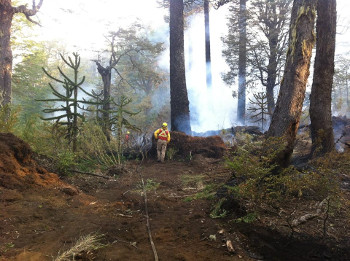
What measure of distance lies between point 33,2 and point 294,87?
43.9ft

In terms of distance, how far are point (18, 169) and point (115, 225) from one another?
2481mm

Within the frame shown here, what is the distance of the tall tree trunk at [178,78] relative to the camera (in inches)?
461

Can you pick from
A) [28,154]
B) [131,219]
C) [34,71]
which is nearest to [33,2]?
[34,71]

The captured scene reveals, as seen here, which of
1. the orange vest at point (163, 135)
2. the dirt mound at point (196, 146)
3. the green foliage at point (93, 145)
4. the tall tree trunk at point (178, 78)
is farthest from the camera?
the tall tree trunk at point (178, 78)

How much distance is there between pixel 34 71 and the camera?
20.9m

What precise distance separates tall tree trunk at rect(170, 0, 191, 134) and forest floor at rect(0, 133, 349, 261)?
649cm

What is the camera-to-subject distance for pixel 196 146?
9.96 meters

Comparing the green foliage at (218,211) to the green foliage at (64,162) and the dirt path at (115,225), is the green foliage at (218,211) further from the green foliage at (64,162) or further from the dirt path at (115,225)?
the green foliage at (64,162)

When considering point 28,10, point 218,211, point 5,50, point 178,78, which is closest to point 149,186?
point 218,211

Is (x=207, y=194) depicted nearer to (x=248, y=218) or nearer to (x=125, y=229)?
(x=248, y=218)

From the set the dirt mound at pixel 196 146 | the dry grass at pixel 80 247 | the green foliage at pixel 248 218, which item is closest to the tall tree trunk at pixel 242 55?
A: the dirt mound at pixel 196 146

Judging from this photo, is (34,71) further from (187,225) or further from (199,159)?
(187,225)

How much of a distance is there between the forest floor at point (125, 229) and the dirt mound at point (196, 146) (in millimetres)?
4369

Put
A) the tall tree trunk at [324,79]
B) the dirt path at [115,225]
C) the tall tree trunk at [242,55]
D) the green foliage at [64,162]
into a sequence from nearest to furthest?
the dirt path at [115,225] → the green foliage at [64,162] → the tall tree trunk at [324,79] → the tall tree trunk at [242,55]
